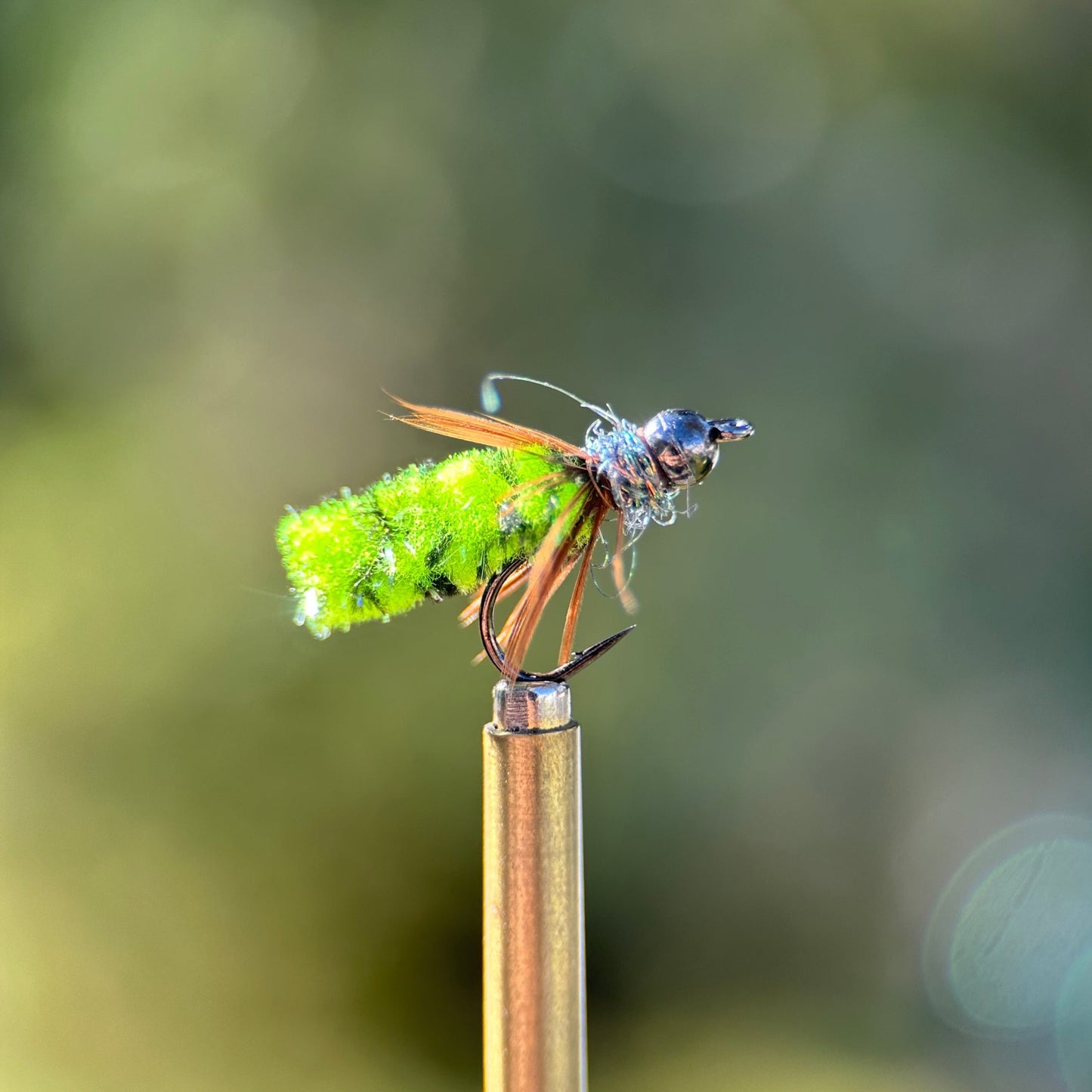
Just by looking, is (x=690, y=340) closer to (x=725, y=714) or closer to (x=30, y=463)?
(x=725, y=714)

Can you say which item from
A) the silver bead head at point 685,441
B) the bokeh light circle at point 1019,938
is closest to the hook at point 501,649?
the silver bead head at point 685,441

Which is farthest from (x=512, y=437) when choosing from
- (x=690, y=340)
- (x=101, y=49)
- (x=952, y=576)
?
(x=101, y=49)

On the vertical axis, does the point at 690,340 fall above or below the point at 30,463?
above

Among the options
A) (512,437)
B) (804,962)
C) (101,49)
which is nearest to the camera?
(512,437)

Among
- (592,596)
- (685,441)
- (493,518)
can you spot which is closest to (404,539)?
(493,518)

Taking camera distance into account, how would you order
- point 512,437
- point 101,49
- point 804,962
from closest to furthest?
point 512,437 < point 101,49 < point 804,962

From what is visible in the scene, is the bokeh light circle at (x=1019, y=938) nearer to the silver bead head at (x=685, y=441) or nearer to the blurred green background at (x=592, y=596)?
the blurred green background at (x=592, y=596)

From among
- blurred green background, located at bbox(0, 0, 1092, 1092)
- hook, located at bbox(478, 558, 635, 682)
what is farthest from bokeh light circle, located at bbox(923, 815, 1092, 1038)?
hook, located at bbox(478, 558, 635, 682)

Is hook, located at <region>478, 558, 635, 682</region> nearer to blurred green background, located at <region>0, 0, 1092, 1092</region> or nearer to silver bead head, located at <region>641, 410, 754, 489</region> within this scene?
silver bead head, located at <region>641, 410, 754, 489</region>
